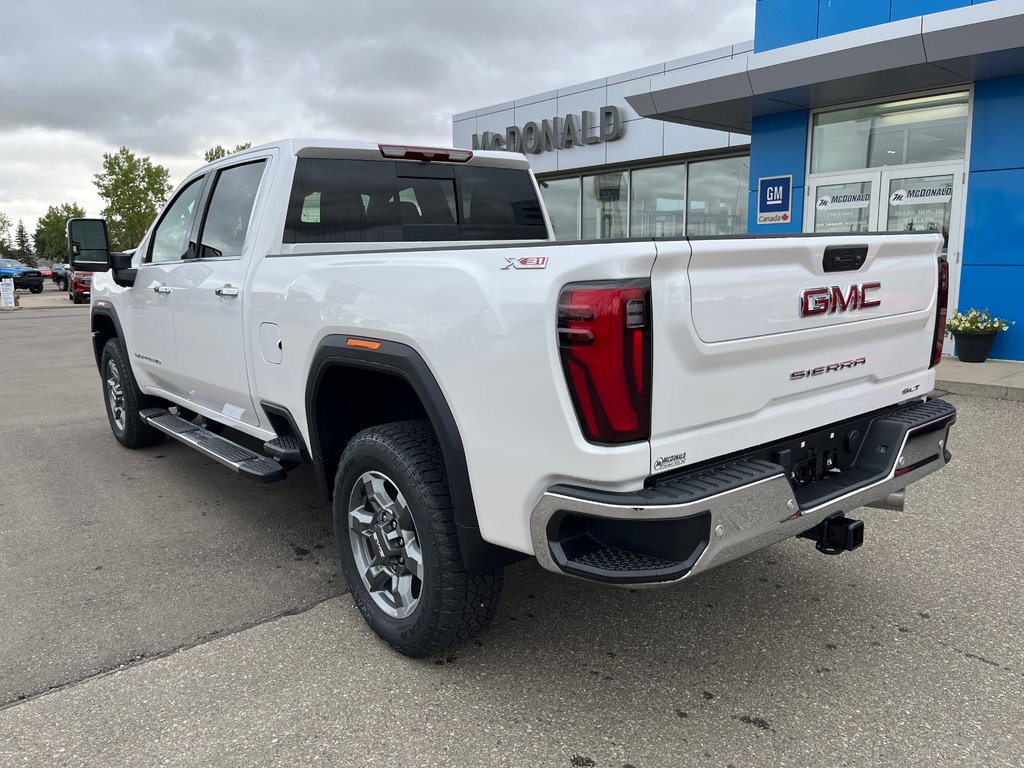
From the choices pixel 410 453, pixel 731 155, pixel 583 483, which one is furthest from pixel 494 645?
pixel 731 155

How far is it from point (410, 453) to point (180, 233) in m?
3.04

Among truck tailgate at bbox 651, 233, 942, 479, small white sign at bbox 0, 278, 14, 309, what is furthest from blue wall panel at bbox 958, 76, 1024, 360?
small white sign at bbox 0, 278, 14, 309

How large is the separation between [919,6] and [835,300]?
9.27 metres

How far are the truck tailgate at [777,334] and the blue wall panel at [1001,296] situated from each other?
24.8ft

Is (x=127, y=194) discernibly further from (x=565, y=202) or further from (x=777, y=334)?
(x=777, y=334)

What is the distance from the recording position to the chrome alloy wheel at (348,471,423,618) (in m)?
2.90

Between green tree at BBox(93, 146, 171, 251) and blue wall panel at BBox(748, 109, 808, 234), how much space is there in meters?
44.0

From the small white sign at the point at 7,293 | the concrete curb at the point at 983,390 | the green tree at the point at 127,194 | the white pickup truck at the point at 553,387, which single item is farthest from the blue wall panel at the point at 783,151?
the green tree at the point at 127,194

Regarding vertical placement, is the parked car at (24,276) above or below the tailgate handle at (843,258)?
below

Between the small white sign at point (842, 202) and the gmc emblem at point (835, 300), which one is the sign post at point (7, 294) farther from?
the gmc emblem at point (835, 300)

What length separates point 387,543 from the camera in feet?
9.70

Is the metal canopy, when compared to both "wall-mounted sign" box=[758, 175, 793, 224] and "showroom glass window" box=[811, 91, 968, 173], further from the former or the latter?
"wall-mounted sign" box=[758, 175, 793, 224]

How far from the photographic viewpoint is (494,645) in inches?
120

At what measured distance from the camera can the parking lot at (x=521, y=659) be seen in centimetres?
245
